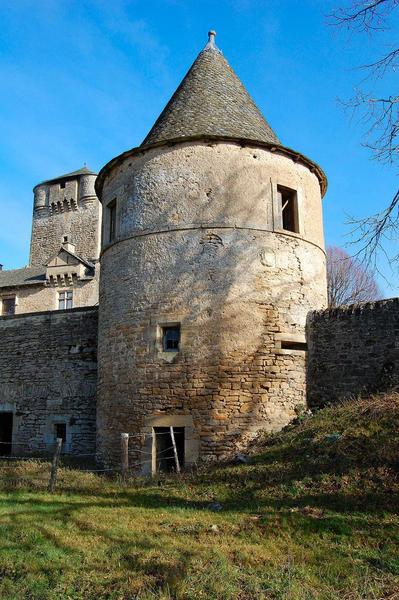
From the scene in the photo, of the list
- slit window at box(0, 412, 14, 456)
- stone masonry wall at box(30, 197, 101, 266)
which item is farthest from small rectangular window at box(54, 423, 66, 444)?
stone masonry wall at box(30, 197, 101, 266)

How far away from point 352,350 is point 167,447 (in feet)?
13.5

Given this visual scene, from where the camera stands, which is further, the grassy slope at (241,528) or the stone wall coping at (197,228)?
the stone wall coping at (197,228)

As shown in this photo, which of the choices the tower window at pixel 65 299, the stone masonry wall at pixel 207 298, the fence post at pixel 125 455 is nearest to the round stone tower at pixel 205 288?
the stone masonry wall at pixel 207 298

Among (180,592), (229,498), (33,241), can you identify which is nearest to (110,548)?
(180,592)

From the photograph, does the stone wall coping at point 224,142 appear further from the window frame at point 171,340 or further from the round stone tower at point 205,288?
the window frame at point 171,340

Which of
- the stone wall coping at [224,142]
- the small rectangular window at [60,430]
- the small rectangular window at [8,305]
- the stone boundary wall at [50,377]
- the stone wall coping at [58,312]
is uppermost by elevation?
the small rectangular window at [8,305]

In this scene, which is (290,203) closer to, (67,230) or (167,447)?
(167,447)

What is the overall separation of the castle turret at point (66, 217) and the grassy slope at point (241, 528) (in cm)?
2939

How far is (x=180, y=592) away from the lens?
4.81 meters

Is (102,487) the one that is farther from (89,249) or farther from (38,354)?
(89,249)

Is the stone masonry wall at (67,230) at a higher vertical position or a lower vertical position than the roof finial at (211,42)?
higher

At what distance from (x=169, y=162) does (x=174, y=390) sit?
4752 millimetres

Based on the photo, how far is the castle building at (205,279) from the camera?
10.3 m

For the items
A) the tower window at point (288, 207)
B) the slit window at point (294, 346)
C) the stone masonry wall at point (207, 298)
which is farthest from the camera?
the tower window at point (288, 207)
